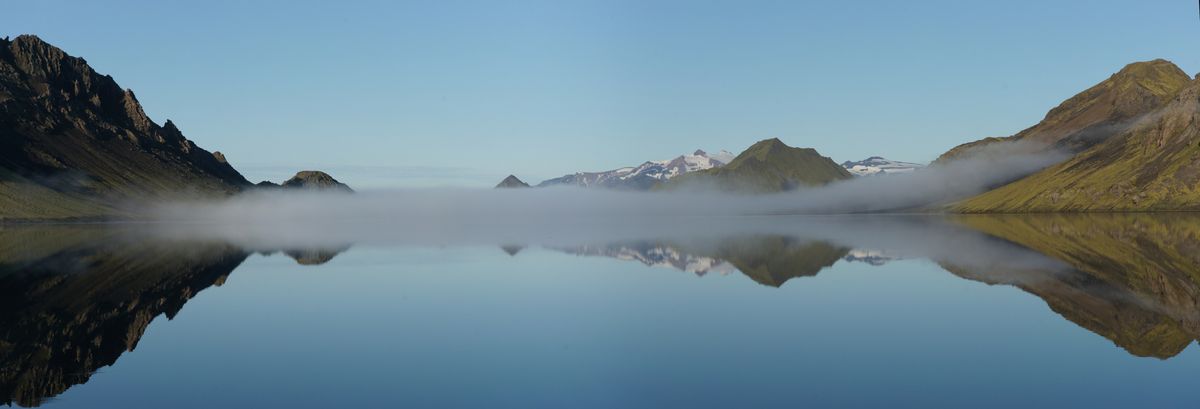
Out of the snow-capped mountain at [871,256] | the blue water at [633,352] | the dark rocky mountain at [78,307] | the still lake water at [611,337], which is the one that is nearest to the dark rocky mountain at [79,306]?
the dark rocky mountain at [78,307]

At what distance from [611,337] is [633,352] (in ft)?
15.4

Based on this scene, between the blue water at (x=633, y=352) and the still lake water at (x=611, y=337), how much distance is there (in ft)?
0.53

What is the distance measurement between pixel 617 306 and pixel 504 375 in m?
23.2

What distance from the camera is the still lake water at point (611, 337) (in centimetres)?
3203

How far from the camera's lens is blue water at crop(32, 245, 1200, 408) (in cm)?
3138

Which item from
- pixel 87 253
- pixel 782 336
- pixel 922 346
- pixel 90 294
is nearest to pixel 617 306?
pixel 782 336

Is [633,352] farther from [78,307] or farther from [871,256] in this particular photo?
[871,256]

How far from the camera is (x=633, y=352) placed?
39406 millimetres

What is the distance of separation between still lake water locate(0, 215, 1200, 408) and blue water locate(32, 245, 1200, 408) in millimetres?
163

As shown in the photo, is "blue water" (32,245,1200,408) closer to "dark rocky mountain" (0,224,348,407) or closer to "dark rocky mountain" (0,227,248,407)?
"dark rocky mountain" (0,224,348,407)

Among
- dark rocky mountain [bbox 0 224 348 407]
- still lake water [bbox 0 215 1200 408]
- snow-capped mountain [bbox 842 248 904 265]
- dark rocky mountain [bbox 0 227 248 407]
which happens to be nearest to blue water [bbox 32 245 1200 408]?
still lake water [bbox 0 215 1200 408]

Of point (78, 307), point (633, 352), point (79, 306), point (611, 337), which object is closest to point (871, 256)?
point (611, 337)

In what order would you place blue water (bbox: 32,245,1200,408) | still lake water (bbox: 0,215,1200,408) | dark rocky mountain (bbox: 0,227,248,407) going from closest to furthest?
blue water (bbox: 32,245,1200,408)
still lake water (bbox: 0,215,1200,408)
dark rocky mountain (bbox: 0,227,248,407)

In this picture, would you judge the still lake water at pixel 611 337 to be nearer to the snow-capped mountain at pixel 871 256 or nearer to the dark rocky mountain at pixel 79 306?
the dark rocky mountain at pixel 79 306
